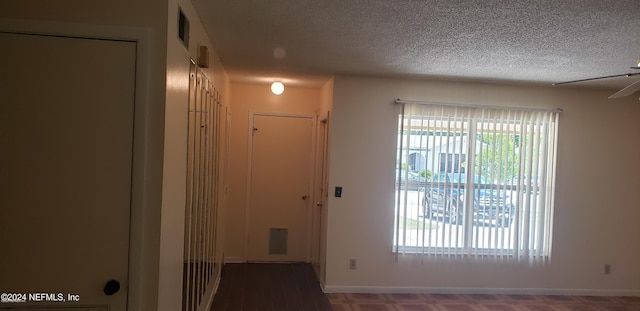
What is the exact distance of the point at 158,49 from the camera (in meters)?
1.74

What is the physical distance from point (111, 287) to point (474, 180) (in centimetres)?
355

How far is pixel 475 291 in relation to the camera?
14.2 ft

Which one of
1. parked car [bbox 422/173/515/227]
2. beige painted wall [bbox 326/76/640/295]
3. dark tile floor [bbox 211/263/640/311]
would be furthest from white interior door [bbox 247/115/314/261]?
parked car [bbox 422/173/515/227]

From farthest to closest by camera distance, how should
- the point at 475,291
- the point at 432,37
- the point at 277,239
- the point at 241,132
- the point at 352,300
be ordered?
the point at 277,239
the point at 241,132
the point at 475,291
the point at 352,300
the point at 432,37

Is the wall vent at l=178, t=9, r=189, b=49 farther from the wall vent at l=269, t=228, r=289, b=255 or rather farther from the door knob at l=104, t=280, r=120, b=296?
the wall vent at l=269, t=228, r=289, b=255

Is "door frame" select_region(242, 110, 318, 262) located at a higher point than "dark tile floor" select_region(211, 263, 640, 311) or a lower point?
higher

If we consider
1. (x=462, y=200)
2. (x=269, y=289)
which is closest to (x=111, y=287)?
(x=269, y=289)

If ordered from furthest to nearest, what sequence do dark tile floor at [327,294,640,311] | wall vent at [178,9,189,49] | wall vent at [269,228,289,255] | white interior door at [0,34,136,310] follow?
wall vent at [269,228,289,255] → dark tile floor at [327,294,640,311] → wall vent at [178,9,189,49] → white interior door at [0,34,136,310]

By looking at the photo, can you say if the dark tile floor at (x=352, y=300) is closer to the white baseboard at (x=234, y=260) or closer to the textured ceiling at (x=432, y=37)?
the white baseboard at (x=234, y=260)

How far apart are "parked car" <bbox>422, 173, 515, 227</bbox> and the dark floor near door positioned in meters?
1.49

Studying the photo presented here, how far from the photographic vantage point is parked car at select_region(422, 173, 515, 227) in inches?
164

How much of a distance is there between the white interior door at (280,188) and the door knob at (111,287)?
339 cm

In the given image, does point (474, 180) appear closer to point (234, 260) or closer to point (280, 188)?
point (280, 188)

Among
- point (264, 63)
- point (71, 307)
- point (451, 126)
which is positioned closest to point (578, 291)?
point (451, 126)
